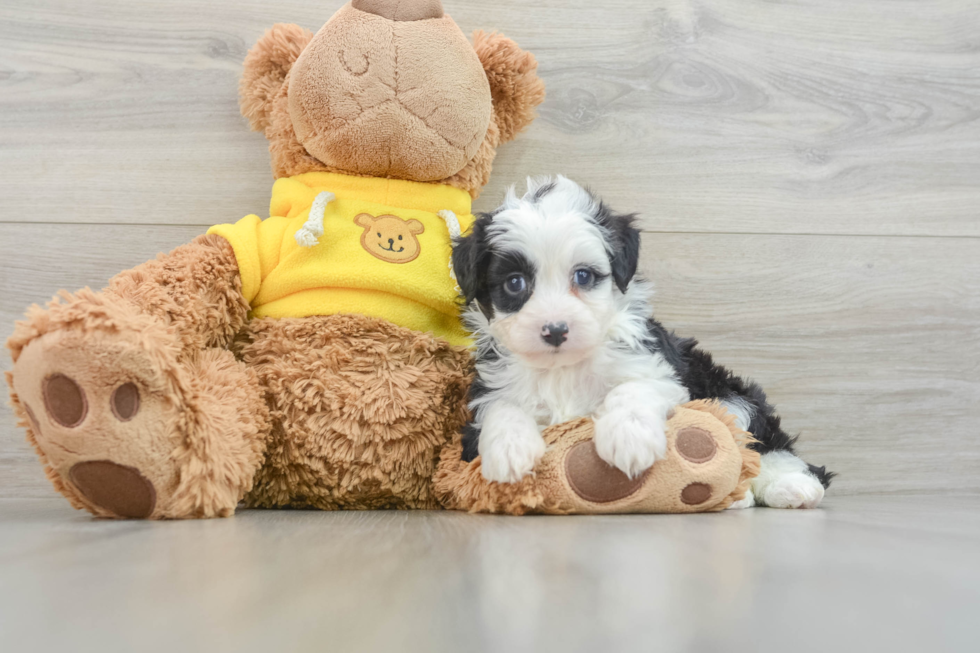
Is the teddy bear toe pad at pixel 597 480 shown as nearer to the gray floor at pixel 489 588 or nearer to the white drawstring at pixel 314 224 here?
the gray floor at pixel 489 588

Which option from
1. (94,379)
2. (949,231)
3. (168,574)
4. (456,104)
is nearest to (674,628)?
(168,574)

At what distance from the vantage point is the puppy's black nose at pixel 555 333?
1235 millimetres

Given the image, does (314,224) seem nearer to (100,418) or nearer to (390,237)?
(390,237)

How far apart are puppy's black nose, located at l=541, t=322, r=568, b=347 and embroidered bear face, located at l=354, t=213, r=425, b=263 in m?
0.43

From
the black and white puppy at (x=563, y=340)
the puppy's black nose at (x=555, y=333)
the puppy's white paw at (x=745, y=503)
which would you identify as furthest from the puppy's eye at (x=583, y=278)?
the puppy's white paw at (x=745, y=503)

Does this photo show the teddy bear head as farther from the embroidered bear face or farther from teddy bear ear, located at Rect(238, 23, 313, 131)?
the embroidered bear face

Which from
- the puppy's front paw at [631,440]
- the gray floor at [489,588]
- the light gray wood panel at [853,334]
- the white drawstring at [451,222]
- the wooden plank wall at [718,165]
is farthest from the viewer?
the light gray wood panel at [853,334]

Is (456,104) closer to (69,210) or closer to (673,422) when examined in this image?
(673,422)

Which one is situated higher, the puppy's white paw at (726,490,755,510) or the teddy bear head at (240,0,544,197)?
the teddy bear head at (240,0,544,197)

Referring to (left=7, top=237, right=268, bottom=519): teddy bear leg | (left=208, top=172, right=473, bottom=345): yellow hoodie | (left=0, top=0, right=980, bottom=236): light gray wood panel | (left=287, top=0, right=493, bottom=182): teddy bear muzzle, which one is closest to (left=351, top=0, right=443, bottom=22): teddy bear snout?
(left=287, top=0, right=493, bottom=182): teddy bear muzzle

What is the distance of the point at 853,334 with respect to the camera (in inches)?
81.4

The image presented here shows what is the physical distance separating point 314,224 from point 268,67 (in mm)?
480

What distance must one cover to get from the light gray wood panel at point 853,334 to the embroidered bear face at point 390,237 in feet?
2.50

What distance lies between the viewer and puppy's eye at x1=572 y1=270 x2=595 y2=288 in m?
1.34
